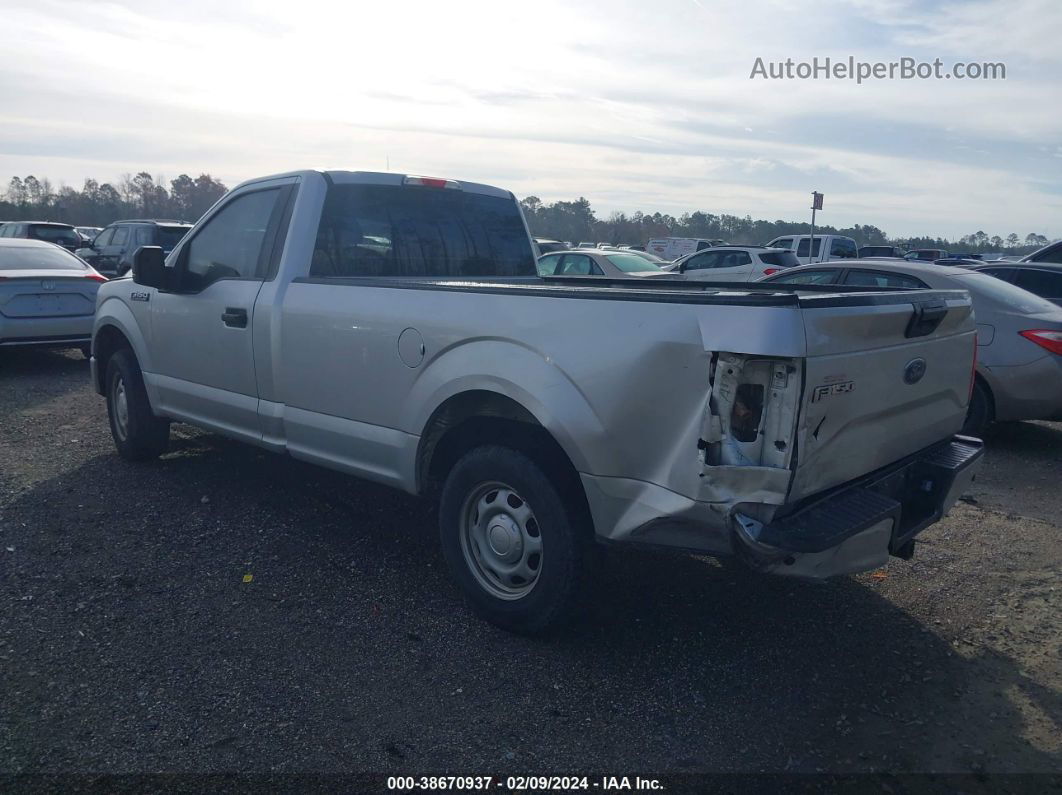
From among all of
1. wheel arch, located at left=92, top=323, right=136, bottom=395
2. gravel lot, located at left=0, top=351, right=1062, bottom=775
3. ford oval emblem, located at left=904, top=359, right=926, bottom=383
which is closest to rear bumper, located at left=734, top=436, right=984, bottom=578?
ford oval emblem, located at left=904, top=359, right=926, bottom=383

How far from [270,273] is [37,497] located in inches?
94.9

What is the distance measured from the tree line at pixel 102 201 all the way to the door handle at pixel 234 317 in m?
35.9

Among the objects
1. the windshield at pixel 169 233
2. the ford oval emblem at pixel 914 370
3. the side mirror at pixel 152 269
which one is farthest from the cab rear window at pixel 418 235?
the windshield at pixel 169 233

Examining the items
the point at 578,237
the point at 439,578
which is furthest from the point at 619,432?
the point at 578,237

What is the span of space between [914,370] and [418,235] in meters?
3.01

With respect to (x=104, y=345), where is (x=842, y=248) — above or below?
above

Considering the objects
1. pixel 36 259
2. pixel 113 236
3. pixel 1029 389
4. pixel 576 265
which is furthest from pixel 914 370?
pixel 113 236

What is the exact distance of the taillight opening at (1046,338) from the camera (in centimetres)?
693

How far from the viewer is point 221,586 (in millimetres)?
4332

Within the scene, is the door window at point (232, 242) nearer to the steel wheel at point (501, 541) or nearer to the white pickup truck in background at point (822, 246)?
the steel wheel at point (501, 541)

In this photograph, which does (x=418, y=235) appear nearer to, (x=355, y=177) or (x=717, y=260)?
(x=355, y=177)

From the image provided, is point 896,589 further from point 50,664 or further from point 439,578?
point 50,664

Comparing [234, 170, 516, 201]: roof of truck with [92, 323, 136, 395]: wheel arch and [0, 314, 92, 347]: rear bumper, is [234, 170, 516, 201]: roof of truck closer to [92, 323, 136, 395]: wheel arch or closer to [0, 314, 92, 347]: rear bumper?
[92, 323, 136, 395]: wheel arch

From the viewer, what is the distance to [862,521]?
3109 mm
